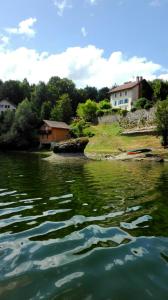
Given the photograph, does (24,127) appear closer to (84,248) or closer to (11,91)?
(11,91)

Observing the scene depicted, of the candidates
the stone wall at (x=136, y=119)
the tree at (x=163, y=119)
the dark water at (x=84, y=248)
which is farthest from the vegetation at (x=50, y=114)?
the dark water at (x=84, y=248)

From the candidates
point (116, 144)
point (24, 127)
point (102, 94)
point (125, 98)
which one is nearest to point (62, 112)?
point (24, 127)

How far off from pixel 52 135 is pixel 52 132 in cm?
86

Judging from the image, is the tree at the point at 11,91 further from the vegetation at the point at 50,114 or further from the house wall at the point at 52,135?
the house wall at the point at 52,135

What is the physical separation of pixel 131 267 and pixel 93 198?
6.96 m

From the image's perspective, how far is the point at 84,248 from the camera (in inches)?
248

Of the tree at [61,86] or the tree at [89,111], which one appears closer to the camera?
the tree at [89,111]

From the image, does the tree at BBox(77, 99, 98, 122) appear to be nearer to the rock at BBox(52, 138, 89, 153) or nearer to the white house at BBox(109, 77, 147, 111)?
the white house at BBox(109, 77, 147, 111)

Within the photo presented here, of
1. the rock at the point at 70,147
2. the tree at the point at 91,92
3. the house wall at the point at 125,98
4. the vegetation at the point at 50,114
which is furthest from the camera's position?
the tree at the point at 91,92

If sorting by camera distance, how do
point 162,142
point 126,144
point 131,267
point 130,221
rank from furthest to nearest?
point 126,144 → point 162,142 → point 130,221 → point 131,267

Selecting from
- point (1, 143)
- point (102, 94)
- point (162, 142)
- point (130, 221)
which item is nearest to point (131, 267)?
point (130, 221)

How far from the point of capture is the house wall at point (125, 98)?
80.6 m

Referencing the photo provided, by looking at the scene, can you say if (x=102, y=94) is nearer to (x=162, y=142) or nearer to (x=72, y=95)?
(x=72, y=95)

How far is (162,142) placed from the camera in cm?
4741
